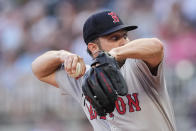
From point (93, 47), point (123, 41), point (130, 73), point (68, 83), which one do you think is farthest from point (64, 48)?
point (130, 73)

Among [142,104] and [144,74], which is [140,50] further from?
[142,104]

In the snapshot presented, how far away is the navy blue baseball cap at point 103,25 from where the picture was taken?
3402 mm

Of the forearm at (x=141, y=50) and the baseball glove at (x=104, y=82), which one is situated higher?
the forearm at (x=141, y=50)

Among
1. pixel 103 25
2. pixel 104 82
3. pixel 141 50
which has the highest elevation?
pixel 103 25

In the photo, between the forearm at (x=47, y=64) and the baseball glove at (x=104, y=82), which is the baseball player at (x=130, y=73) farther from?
the baseball glove at (x=104, y=82)

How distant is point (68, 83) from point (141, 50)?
47.4 inches

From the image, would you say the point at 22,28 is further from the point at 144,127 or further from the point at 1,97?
the point at 144,127

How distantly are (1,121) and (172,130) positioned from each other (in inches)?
209

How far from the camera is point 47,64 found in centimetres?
371

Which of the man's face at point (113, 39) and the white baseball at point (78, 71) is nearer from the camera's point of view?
the white baseball at point (78, 71)

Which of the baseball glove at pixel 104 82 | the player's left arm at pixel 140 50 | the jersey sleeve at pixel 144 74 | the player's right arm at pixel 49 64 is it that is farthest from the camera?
the player's right arm at pixel 49 64

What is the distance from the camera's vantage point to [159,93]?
324cm

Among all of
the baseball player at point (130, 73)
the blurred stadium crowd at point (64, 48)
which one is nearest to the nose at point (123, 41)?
the baseball player at point (130, 73)

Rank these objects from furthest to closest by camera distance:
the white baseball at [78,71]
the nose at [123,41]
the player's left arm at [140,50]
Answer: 1. the nose at [123,41]
2. the white baseball at [78,71]
3. the player's left arm at [140,50]
